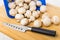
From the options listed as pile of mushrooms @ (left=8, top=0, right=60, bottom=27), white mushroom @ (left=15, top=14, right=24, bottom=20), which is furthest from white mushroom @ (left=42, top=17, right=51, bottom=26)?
white mushroom @ (left=15, top=14, right=24, bottom=20)

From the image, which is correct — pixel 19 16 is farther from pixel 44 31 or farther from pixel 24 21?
pixel 44 31

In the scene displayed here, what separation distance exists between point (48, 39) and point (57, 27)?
0.09 meters

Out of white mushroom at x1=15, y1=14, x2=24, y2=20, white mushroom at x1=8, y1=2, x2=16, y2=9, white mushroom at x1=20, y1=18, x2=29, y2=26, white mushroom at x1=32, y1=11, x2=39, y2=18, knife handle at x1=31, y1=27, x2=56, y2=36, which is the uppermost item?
white mushroom at x1=8, y1=2, x2=16, y2=9

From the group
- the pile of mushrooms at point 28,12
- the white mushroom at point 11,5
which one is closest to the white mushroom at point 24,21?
the pile of mushrooms at point 28,12

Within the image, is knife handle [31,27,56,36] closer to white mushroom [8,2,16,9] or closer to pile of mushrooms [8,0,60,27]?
pile of mushrooms [8,0,60,27]

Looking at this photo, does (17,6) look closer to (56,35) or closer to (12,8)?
(12,8)

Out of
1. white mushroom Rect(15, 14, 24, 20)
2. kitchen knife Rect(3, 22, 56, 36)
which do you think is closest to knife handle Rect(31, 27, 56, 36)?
kitchen knife Rect(3, 22, 56, 36)

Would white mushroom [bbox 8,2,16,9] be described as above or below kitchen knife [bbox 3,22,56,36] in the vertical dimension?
above

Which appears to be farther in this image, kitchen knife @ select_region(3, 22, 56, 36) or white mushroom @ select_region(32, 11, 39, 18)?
white mushroom @ select_region(32, 11, 39, 18)

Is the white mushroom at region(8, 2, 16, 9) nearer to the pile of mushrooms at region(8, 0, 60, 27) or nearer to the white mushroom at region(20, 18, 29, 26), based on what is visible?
the pile of mushrooms at region(8, 0, 60, 27)

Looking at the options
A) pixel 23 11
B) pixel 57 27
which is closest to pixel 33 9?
pixel 23 11

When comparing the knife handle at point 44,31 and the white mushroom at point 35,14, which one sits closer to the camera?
the knife handle at point 44,31

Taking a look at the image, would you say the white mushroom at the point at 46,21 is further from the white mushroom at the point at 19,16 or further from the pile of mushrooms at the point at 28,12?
the white mushroom at the point at 19,16

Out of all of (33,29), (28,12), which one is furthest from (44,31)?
(28,12)
